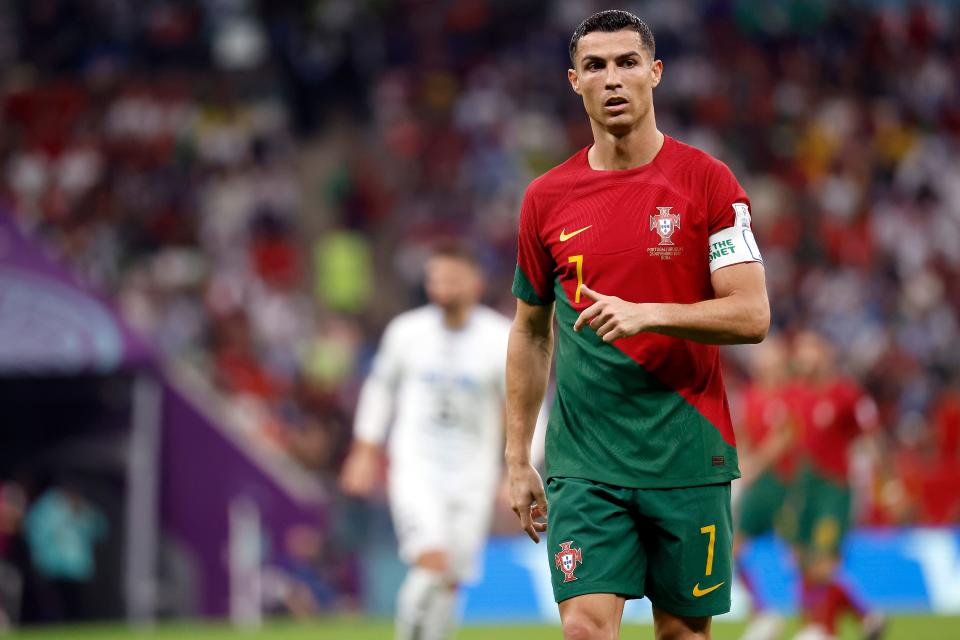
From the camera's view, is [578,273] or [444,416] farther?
[444,416]

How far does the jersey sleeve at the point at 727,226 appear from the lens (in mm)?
5324

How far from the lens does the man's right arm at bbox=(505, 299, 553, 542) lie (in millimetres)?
5777

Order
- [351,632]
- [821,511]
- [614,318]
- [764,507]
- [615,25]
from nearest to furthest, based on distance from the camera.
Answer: [614,318] < [615,25] < [821,511] < [764,507] < [351,632]

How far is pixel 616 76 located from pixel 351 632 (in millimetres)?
10017

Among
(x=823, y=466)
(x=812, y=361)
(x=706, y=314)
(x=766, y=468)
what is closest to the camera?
(x=706, y=314)

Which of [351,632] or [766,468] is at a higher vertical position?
[766,468]

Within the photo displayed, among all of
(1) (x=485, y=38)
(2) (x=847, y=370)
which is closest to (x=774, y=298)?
(2) (x=847, y=370)

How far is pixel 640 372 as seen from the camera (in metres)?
5.42

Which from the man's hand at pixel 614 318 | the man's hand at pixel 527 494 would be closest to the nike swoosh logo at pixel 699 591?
the man's hand at pixel 527 494

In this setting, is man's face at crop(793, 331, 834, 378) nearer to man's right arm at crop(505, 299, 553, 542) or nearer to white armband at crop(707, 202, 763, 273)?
man's right arm at crop(505, 299, 553, 542)

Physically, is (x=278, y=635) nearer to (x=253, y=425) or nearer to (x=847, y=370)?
(x=253, y=425)

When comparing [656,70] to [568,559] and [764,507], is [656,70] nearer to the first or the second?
[568,559]

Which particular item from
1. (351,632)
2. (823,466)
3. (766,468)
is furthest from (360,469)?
(351,632)

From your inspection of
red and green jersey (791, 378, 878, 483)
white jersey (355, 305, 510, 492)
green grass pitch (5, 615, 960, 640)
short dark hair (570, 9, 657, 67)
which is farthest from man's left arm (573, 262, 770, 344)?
green grass pitch (5, 615, 960, 640)
